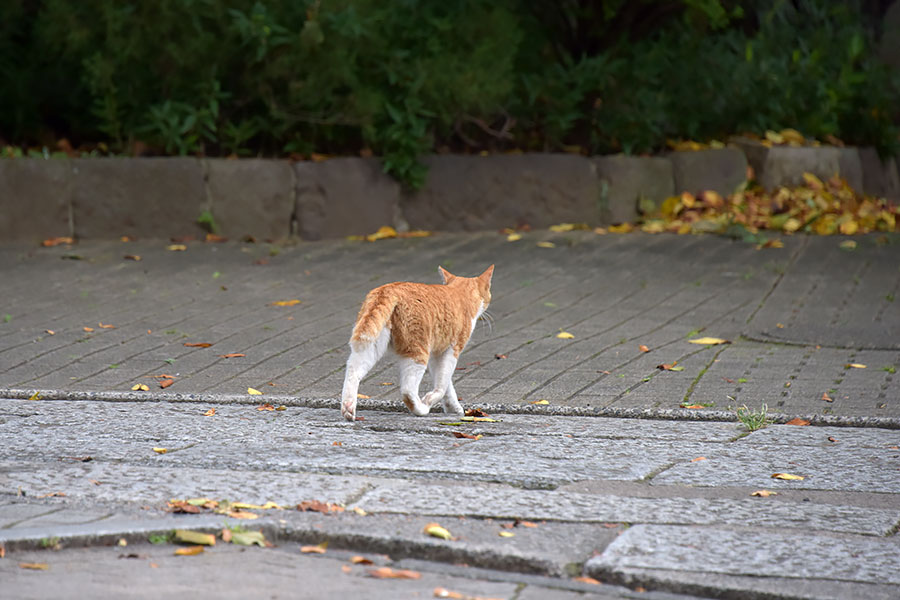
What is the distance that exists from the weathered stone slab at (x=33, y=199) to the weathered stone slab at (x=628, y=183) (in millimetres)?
4698

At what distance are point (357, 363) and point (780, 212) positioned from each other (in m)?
7.40

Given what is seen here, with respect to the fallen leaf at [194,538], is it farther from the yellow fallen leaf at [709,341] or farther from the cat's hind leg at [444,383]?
the yellow fallen leaf at [709,341]

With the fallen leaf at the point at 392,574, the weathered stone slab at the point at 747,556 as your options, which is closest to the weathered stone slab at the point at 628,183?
the weathered stone slab at the point at 747,556

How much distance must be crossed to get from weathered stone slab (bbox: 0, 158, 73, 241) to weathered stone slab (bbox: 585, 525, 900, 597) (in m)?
7.64

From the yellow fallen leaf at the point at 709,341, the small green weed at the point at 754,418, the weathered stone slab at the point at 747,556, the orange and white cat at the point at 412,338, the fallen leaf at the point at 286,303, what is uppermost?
the orange and white cat at the point at 412,338

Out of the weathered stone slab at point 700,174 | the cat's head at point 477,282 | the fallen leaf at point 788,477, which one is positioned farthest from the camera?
the weathered stone slab at point 700,174

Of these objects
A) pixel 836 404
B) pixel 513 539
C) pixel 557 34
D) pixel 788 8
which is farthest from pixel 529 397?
pixel 788 8

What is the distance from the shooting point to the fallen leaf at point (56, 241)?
1009 cm

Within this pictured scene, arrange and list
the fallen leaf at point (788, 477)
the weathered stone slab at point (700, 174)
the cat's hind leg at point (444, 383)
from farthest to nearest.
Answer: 1. the weathered stone slab at point (700, 174)
2. the cat's hind leg at point (444, 383)
3. the fallen leaf at point (788, 477)

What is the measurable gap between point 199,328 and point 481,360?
5.89 ft

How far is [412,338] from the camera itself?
16.9 ft

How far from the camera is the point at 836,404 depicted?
5562 mm

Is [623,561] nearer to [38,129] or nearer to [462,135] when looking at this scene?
[462,135]

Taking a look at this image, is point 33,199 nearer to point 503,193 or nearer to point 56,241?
point 56,241
